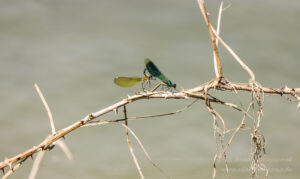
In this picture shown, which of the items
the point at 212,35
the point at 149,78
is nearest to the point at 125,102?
the point at 149,78

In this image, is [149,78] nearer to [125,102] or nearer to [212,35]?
[125,102]

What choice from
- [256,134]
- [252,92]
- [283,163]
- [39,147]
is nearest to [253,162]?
[256,134]

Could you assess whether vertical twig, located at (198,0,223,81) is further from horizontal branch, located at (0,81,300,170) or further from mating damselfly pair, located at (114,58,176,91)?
mating damselfly pair, located at (114,58,176,91)

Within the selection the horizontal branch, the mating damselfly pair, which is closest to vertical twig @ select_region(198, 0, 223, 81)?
the horizontal branch

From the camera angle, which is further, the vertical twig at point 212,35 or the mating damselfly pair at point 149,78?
the mating damselfly pair at point 149,78

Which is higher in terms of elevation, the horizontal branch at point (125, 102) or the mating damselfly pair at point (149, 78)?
the mating damselfly pair at point (149, 78)

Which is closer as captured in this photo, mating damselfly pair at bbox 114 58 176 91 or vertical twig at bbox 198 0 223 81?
vertical twig at bbox 198 0 223 81

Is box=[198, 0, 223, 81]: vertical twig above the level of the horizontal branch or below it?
above

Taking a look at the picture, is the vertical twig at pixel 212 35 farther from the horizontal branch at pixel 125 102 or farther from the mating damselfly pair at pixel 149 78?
the mating damselfly pair at pixel 149 78

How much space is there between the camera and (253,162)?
110cm

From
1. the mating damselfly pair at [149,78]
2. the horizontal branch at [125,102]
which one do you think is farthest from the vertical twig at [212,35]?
the mating damselfly pair at [149,78]

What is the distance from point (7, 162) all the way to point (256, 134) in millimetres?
739

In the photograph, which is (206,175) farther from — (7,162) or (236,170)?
(7,162)

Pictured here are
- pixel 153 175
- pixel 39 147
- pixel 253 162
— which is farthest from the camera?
pixel 153 175
